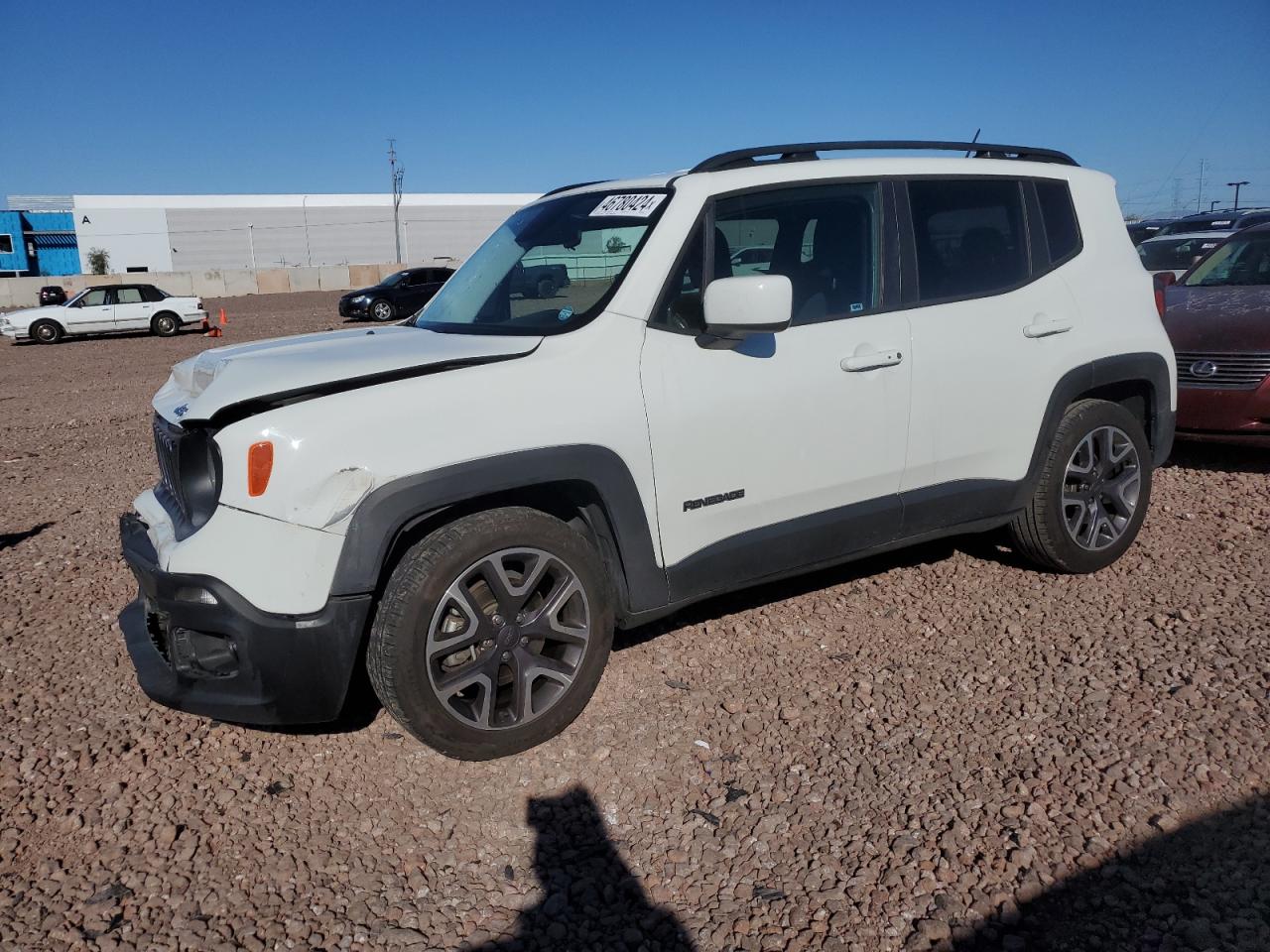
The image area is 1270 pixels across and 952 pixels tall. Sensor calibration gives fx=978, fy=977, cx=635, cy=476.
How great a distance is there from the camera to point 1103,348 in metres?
4.52

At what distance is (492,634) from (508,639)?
0.20ft

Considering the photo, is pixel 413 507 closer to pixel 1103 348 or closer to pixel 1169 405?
pixel 1103 348

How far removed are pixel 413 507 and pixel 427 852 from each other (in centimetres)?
101

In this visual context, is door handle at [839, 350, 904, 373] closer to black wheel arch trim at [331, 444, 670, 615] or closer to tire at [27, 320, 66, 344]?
black wheel arch trim at [331, 444, 670, 615]

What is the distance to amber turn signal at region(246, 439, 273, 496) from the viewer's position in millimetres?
2834

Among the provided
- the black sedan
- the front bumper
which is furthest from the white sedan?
the front bumper

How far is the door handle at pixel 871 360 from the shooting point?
3736 mm

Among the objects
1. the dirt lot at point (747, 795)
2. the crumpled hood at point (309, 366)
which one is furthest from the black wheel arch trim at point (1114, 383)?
the crumpled hood at point (309, 366)

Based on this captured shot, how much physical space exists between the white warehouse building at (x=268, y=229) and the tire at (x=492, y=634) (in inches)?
3106

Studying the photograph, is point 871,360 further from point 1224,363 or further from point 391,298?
point 391,298

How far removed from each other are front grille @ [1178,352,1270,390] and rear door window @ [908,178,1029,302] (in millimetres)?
2828

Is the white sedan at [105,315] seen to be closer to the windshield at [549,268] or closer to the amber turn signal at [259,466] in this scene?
the windshield at [549,268]

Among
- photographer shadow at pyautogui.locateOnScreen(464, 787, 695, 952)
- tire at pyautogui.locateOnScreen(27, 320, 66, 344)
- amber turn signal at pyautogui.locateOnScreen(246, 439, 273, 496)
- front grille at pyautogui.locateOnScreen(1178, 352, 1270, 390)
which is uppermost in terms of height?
amber turn signal at pyautogui.locateOnScreen(246, 439, 273, 496)

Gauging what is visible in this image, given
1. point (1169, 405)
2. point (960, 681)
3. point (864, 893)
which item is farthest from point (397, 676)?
point (1169, 405)
